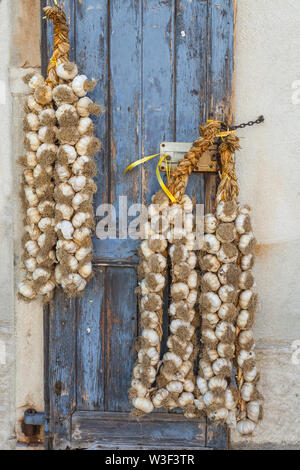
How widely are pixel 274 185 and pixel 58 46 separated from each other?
840 mm

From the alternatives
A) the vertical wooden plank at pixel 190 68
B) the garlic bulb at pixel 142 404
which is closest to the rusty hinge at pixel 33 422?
the garlic bulb at pixel 142 404

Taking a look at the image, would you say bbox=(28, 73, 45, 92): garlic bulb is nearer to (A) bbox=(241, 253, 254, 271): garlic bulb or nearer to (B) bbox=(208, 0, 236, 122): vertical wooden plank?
(B) bbox=(208, 0, 236, 122): vertical wooden plank

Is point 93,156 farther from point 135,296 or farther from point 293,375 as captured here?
point 293,375

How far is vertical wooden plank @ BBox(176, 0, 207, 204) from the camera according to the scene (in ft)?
4.08

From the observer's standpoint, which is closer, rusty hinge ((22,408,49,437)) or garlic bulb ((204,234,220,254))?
garlic bulb ((204,234,220,254))

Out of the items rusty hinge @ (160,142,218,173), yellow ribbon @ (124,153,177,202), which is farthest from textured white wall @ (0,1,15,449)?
rusty hinge @ (160,142,218,173)

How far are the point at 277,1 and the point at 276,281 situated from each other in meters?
0.94

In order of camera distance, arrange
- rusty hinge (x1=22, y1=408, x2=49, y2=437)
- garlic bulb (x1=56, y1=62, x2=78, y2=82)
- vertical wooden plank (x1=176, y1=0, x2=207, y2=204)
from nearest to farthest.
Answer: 1. garlic bulb (x1=56, y1=62, x2=78, y2=82)
2. vertical wooden plank (x1=176, y1=0, x2=207, y2=204)
3. rusty hinge (x1=22, y1=408, x2=49, y2=437)

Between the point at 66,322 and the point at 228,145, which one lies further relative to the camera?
the point at 66,322

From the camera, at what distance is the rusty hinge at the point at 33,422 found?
1.37m

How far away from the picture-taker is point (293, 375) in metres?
1.36

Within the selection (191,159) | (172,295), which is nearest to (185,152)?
(191,159)

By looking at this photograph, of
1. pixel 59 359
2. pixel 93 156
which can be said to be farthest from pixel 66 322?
pixel 93 156

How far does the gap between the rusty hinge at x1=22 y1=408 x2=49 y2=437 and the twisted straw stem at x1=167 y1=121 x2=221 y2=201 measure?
0.93 meters
